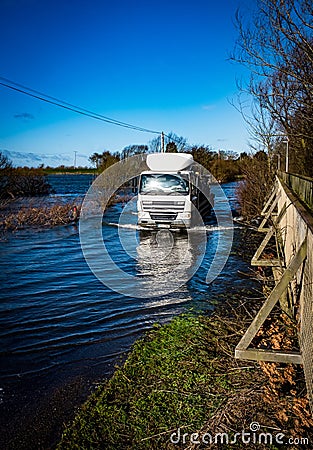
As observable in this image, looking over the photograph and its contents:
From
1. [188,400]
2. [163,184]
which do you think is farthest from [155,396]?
[163,184]

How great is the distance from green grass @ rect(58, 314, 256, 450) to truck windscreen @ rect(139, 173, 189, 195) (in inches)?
453

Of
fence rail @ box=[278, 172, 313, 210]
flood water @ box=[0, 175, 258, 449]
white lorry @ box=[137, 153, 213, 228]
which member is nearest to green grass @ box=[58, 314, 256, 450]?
flood water @ box=[0, 175, 258, 449]

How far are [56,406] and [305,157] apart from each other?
44.4ft

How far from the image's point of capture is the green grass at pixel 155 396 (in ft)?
12.9

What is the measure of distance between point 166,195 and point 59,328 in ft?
35.5

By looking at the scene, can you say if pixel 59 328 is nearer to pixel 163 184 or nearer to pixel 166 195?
pixel 166 195

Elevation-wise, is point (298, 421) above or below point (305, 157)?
below

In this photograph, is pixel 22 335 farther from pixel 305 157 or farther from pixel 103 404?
pixel 305 157

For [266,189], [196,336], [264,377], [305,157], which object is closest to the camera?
[264,377]

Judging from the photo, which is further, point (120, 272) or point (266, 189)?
point (266, 189)

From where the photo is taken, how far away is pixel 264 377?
483 centimetres

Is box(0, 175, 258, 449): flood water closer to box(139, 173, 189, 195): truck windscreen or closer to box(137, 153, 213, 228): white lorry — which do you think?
box(137, 153, 213, 228): white lorry

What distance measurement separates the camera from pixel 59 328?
7078 millimetres

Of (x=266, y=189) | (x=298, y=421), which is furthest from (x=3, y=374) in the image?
(x=266, y=189)
